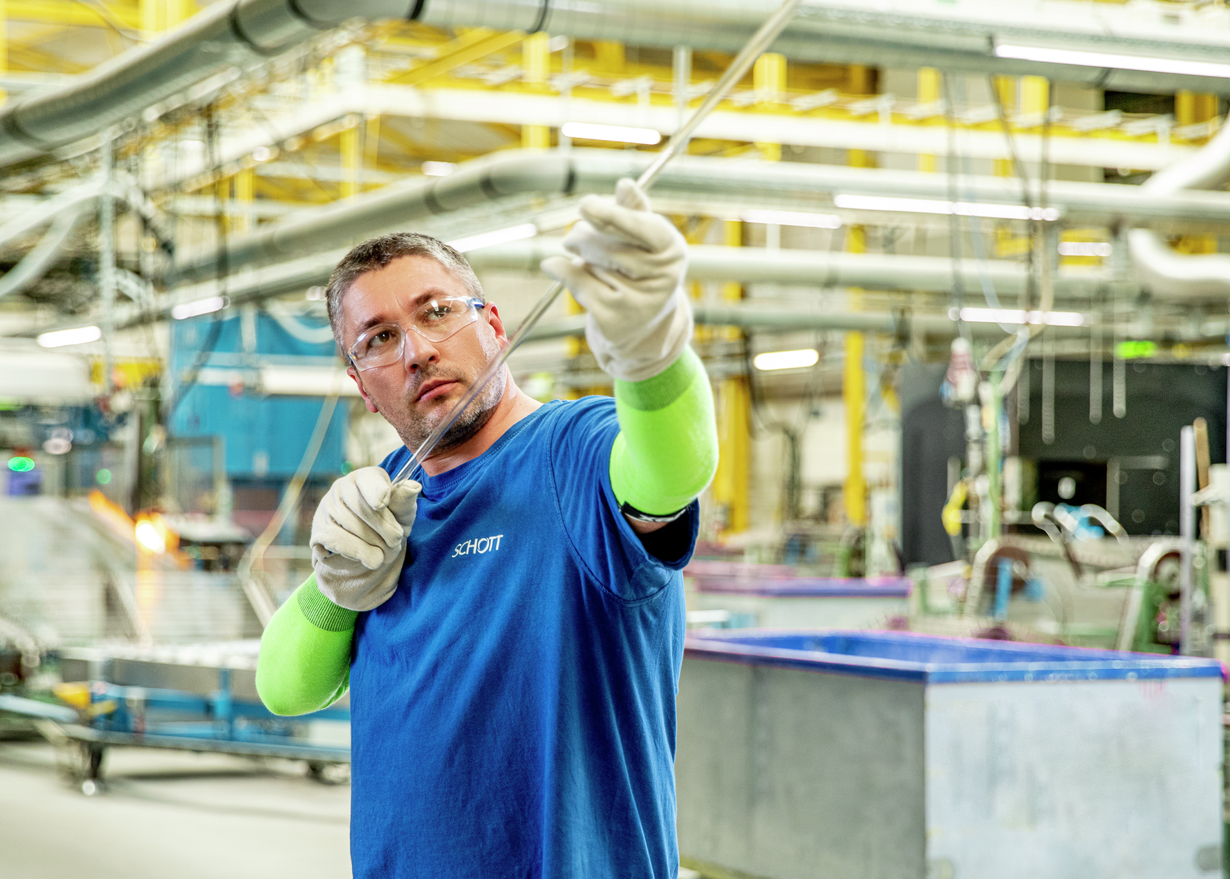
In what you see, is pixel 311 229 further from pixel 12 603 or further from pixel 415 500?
pixel 415 500

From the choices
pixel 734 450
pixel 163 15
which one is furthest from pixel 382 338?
pixel 734 450

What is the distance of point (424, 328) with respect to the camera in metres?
1.42

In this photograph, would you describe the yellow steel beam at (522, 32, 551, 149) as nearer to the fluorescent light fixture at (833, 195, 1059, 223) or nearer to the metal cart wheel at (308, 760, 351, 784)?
the fluorescent light fixture at (833, 195, 1059, 223)

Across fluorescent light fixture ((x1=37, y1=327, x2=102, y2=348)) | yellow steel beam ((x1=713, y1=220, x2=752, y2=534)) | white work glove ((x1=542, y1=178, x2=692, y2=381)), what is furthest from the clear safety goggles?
yellow steel beam ((x1=713, y1=220, x2=752, y2=534))

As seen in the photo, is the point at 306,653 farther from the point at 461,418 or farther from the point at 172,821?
the point at 172,821

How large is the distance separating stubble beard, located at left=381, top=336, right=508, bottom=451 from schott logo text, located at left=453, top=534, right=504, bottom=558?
Answer: 13 cm

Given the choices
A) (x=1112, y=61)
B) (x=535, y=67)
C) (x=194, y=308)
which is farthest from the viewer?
(x=535, y=67)

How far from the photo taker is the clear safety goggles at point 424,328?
4.64ft

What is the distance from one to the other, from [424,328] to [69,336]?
10.9m

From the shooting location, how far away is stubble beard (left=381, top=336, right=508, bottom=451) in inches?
55.5

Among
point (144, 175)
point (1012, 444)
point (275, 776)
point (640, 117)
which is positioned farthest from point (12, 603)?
point (1012, 444)

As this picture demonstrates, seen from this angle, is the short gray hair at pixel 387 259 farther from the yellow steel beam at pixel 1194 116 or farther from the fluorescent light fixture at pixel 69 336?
the yellow steel beam at pixel 1194 116

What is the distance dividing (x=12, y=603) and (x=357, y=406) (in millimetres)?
7543

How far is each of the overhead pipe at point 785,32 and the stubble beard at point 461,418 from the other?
3.28m
